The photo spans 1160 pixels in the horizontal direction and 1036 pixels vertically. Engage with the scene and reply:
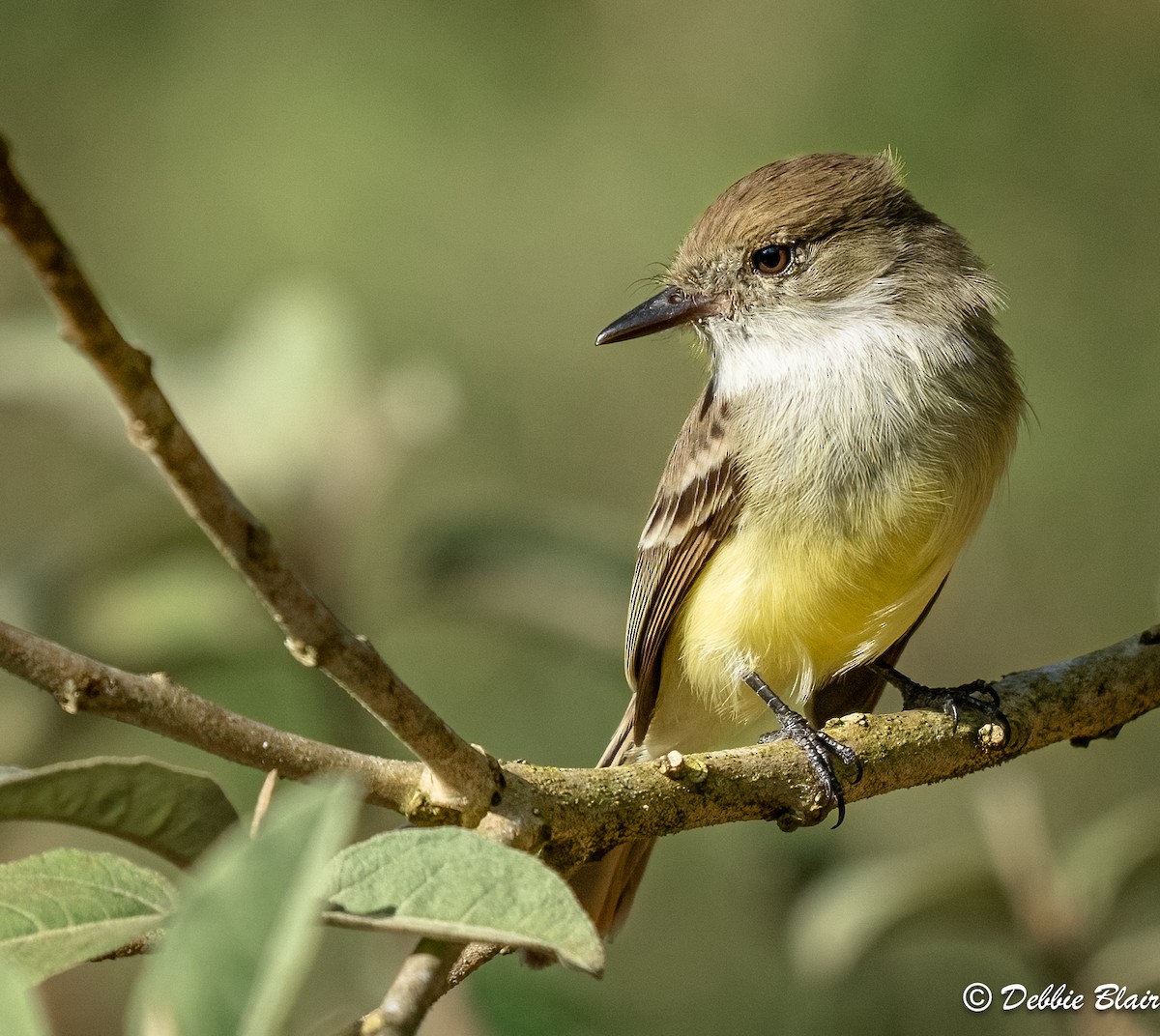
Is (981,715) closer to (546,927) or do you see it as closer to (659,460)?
(546,927)

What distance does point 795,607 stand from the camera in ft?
11.5

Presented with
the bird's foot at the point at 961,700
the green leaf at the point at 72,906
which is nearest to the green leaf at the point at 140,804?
the green leaf at the point at 72,906

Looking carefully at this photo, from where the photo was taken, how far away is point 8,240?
1.04 m

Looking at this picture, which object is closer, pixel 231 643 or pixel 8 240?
pixel 8 240

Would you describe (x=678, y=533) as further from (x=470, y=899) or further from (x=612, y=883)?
(x=470, y=899)

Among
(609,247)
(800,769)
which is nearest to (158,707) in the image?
(800,769)

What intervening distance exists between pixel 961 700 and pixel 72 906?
2.31m

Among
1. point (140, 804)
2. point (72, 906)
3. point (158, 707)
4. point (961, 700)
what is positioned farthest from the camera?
point (961, 700)

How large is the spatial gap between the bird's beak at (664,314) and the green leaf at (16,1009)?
9.66 ft

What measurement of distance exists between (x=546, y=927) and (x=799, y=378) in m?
2.56

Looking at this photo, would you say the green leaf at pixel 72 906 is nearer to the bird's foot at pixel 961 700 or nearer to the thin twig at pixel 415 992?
the thin twig at pixel 415 992

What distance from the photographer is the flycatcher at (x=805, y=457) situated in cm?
344

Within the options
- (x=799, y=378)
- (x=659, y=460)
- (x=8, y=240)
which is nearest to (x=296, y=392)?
(x=799, y=378)

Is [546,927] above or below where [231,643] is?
below
